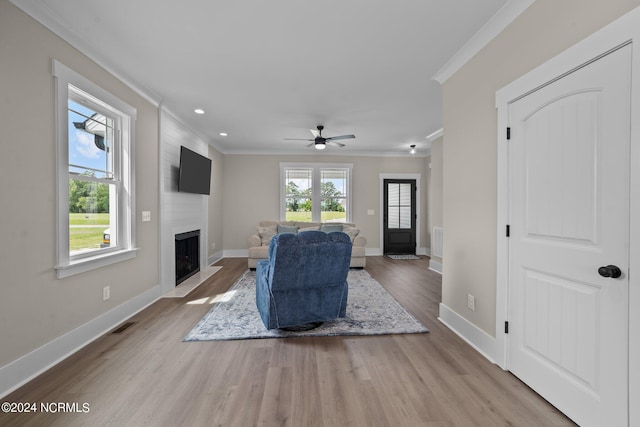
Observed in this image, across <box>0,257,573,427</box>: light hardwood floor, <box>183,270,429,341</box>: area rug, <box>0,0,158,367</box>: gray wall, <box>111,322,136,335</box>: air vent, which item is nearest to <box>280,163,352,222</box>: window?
<box>183,270,429,341</box>: area rug

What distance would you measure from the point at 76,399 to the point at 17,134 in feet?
5.97

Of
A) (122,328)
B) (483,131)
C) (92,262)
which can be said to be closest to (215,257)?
(122,328)

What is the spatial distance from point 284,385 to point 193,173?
3965 millimetres

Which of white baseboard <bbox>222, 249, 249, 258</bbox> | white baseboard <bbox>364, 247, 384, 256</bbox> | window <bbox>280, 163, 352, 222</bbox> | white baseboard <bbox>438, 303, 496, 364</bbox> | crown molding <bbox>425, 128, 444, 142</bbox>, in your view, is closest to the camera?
white baseboard <bbox>438, 303, 496, 364</bbox>

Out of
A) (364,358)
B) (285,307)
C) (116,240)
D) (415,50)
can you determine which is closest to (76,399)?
(285,307)

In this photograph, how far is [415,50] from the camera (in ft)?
8.50

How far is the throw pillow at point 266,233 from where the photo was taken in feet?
19.2

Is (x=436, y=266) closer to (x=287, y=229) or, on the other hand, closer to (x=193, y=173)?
(x=287, y=229)

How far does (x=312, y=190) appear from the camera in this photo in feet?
23.4

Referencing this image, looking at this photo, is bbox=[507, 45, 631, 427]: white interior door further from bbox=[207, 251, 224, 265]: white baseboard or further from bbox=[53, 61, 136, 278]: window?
bbox=[207, 251, 224, 265]: white baseboard

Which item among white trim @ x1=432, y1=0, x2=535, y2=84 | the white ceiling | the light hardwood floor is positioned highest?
the white ceiling

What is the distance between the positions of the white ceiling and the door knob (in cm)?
188

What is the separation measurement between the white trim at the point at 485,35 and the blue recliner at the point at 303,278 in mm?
2026

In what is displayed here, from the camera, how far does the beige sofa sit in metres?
5.45
